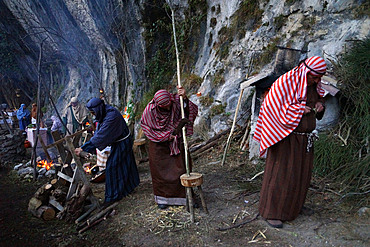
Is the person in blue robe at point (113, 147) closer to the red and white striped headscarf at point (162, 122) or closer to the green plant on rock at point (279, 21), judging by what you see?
the red and white striped headscarf at point (162, 122)

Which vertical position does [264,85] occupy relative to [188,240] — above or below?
above

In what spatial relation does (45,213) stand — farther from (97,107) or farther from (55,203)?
(97,107)

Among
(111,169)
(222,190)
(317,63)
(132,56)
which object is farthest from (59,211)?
(132,56)

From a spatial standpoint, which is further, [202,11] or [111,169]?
[202,11]

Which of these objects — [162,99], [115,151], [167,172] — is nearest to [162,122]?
[162,99]

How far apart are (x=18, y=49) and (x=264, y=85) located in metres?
22.2

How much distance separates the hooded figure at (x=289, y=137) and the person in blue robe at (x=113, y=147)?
8.45ft

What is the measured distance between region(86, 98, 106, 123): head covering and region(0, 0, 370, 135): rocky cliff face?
3.29 metres

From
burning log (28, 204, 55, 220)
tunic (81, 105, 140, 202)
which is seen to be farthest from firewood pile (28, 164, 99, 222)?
tunic (81, 105, 140, 202)

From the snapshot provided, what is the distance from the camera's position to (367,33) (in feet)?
17.3

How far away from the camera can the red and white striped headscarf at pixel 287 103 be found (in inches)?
126

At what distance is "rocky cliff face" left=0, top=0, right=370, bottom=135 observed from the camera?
6.12 metres

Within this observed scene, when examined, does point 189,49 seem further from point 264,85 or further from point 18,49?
point 18,49

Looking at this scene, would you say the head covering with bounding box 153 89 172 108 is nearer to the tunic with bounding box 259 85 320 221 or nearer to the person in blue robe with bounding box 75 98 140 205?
the person in blue robe with bounding box 75 98 140 205
